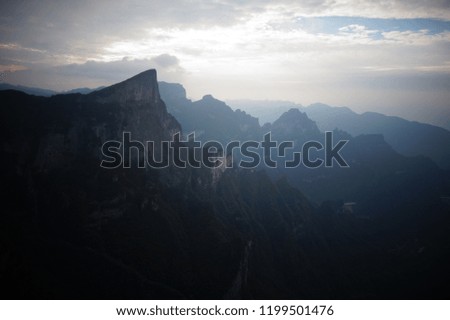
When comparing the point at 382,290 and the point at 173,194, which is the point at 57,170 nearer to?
the point at 173,194

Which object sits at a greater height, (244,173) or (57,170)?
(57,170)

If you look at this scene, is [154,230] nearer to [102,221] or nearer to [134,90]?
[102,221]

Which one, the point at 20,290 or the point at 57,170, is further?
the point at 57,170

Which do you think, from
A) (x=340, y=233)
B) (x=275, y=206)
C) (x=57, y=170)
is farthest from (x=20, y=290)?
(x=340, y=233)

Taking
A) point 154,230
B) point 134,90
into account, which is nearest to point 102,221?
point 154,230
